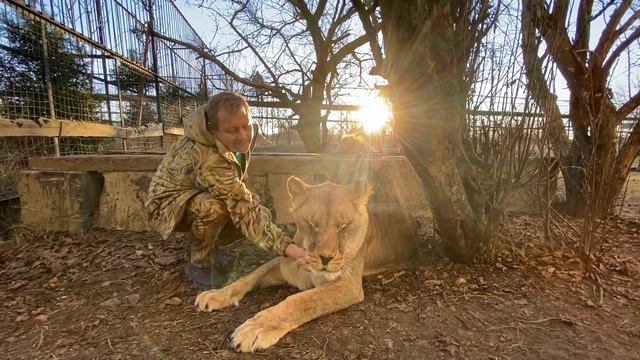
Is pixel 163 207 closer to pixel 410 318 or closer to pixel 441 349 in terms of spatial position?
pixel 410 318

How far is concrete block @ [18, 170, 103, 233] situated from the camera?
4.34 m

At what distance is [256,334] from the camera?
2262mm

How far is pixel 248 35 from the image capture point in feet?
37.6

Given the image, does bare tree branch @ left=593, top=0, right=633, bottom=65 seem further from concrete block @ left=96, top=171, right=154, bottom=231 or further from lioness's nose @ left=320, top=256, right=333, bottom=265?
concrete block @ left=96, top=171, right=154, bottom=231

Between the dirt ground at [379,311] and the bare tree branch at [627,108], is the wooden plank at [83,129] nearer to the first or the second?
the dirt ground at [379,311]

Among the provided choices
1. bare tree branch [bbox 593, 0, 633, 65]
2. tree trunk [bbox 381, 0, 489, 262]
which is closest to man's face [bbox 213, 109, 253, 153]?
tree trunk [bbox 381, 0, 489, 262]

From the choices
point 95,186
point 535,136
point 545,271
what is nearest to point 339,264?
point 545,271

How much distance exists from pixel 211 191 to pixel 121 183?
2.14m

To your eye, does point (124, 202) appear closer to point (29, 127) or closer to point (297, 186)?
point (29, 127)

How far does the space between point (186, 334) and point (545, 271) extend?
2688mm

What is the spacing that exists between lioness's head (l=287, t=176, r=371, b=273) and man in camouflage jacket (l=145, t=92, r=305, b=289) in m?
0.15

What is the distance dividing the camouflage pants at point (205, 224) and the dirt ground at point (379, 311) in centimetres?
27

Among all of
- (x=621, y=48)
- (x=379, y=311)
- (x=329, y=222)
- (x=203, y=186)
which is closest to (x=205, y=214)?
(x=203, y=186)

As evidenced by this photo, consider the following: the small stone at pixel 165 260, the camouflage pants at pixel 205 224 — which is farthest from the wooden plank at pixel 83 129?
the camouflage pants at pixel 205 224
